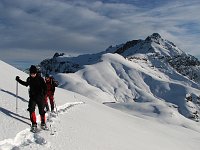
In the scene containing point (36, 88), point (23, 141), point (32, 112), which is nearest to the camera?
point (23, 141)

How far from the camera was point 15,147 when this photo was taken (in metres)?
12.1

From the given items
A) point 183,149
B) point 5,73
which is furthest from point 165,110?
point 5,73

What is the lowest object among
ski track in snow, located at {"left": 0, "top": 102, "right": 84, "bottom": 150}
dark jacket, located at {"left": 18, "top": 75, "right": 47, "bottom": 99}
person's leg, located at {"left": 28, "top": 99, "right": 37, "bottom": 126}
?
ski track in snow, located at {"left": 0, "top": 102, "right": 84, "bottom": 150}

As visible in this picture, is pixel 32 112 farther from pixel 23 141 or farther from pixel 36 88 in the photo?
pixel 23 141

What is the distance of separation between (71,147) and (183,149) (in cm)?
1468

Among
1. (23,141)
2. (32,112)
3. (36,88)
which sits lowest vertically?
(23,141)

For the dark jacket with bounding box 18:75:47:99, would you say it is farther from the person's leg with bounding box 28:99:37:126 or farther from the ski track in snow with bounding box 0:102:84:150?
the ski track in snow with bounding box 0:102:84:150

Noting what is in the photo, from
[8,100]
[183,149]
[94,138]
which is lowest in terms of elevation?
[183,149]

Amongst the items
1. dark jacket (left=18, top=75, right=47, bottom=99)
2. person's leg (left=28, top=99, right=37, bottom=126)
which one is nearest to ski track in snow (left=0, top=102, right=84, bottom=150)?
person's leg (left=28, top=99, right=37, bottom=126)

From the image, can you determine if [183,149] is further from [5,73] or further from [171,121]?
[171,121]

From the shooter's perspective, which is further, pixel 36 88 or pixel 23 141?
pixel 36 88

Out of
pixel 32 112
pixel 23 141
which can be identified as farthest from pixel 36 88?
pixel 23 141

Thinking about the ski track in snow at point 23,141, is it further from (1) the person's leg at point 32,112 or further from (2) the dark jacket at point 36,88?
(2) the dark jacket at point 36,88

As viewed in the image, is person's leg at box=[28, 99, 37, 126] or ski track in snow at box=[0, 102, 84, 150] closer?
ski track in snow at box=[0, 102, 84, 150]
